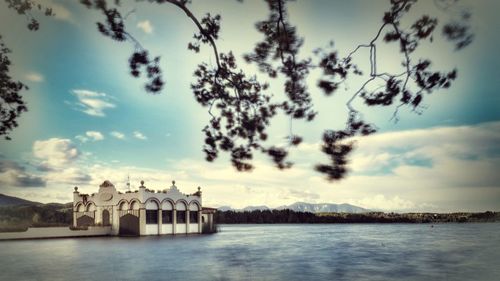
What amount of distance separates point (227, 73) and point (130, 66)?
2.36 feet

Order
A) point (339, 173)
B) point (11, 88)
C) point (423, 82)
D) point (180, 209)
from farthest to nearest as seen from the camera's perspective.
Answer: point (180, 209) < point (11, 88) < point (423, 82) < point (339, 173)

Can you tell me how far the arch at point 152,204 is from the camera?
1739 cm

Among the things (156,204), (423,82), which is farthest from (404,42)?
(156,204)

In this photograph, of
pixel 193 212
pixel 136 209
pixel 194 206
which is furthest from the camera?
pixel 193 212

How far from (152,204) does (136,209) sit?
0.82m

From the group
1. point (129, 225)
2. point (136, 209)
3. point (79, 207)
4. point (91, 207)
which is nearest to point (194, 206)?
point (129, 225)

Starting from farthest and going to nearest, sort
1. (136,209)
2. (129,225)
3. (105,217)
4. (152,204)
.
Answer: (129,225), (105,217), (152,204), (136,209)

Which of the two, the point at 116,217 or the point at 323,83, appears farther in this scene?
the point at 116,217

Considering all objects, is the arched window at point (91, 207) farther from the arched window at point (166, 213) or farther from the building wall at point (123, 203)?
the arched window at point (166, 213)

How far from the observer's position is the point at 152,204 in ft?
58.0

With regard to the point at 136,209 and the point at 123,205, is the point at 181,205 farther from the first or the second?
the point at 123,205

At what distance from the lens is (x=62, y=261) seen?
34.8 ft

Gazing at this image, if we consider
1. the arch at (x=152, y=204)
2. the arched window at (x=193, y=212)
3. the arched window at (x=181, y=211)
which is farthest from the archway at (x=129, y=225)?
the arched window at (x=193, y=212)

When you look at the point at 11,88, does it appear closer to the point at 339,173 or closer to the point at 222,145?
the point at 222,145
